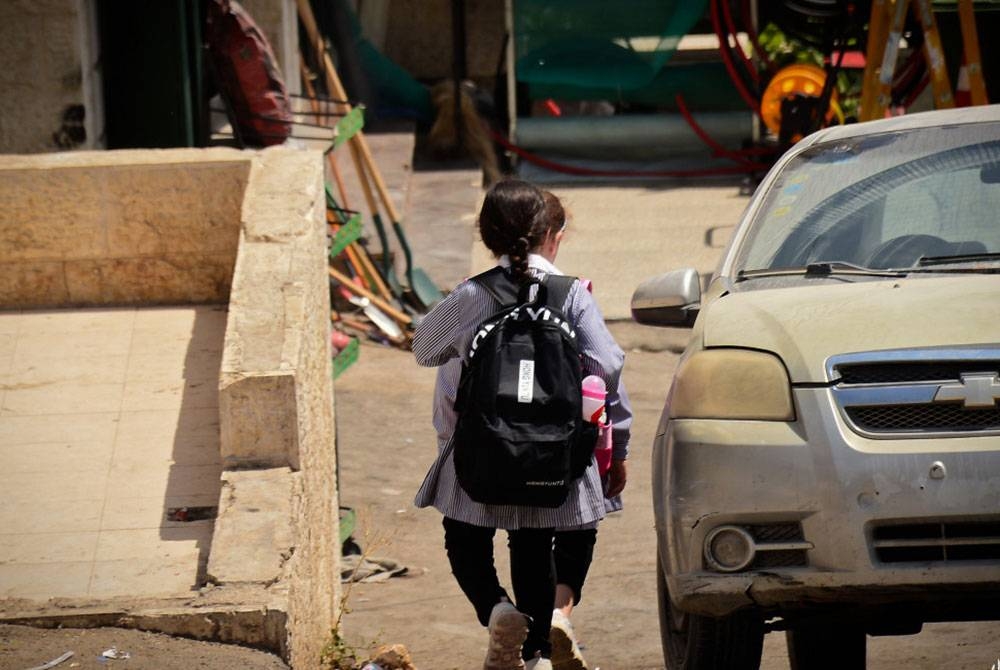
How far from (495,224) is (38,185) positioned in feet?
11.1

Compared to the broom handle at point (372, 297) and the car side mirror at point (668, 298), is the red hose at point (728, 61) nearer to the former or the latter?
the broom handle at point (372, 297)

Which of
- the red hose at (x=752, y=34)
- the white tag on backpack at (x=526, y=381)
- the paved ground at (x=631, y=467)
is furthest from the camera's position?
the red hose at (x=752, y=34)

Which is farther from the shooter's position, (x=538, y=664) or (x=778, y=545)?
(x=538, y=664)

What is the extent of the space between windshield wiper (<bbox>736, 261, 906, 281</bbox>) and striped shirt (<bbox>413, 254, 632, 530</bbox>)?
68cm

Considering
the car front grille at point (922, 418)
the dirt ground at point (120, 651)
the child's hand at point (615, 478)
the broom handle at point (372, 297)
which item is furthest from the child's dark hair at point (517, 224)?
the broom handle at point (372, 297)

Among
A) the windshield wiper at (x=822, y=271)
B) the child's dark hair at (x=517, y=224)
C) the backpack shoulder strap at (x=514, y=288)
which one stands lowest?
the windshield wiper at (x=822, y=271)

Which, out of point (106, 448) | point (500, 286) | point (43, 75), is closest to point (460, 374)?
point (500, 286)

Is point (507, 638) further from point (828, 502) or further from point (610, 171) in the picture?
point (610, 171)

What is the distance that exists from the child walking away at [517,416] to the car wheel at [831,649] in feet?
3.36

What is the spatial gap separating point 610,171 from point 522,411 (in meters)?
11.5

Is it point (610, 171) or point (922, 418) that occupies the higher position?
point (922, 418)

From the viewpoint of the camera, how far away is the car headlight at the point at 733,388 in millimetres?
3908

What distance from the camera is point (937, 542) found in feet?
12.4

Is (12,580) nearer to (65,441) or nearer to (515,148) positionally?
(65,441)
